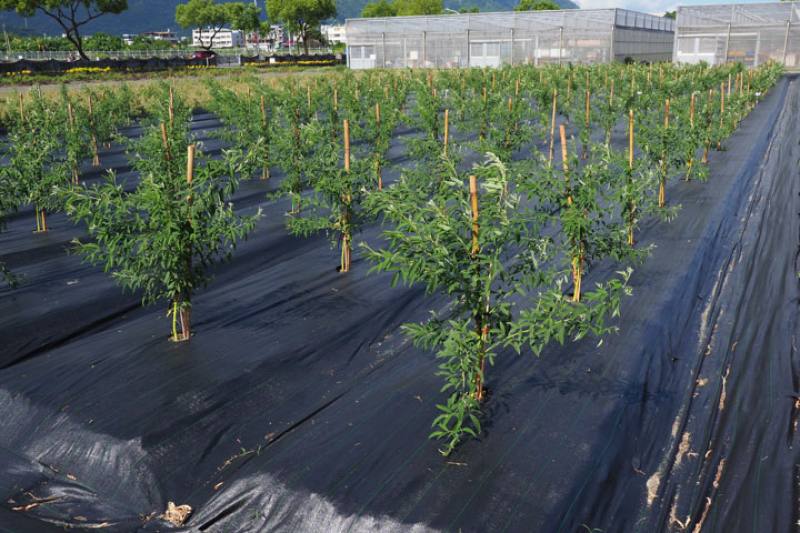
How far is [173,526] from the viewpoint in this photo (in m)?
4.36

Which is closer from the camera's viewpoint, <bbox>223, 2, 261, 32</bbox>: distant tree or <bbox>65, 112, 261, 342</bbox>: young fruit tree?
<bbox>65, 112, 261, 342</bbox>: young fruit tree

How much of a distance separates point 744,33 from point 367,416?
4735 centimetres

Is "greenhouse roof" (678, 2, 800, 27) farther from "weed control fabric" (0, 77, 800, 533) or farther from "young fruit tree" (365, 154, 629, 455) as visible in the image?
"young fruit tree" (365, 154, 629, 455)

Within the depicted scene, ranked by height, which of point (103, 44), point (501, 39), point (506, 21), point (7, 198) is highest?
point (103, 44)

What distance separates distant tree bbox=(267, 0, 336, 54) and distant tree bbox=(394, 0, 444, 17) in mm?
16632

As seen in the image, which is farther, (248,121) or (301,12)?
(301,12)

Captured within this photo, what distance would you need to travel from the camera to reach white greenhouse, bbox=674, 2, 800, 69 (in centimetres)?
4328

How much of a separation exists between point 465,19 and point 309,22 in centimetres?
3264

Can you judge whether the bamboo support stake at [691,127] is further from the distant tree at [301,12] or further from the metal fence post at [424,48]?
the distant tree at [301,12]

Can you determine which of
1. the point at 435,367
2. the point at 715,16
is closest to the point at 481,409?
the point at 435,367

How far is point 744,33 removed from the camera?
144ft

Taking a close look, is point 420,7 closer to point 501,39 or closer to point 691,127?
point 501,39

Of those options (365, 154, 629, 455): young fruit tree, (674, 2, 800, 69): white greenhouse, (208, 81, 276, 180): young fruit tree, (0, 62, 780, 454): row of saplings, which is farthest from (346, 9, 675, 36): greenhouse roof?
(365, 154, 629, 455): young fruit tree

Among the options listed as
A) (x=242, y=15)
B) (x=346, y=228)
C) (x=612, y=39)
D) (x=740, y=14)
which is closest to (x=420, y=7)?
(x=242, y=15)
